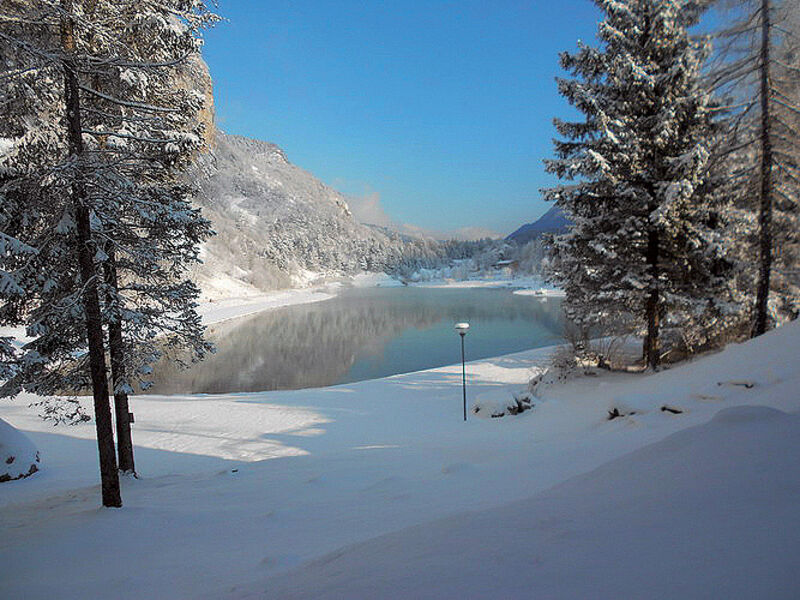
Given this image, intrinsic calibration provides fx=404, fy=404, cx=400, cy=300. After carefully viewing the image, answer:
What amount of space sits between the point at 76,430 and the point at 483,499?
1362cm

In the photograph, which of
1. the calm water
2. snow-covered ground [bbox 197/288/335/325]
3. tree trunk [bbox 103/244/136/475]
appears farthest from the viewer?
snow-covered ground [bbox 197/288/335/325]

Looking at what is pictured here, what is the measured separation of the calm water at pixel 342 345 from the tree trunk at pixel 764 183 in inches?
272

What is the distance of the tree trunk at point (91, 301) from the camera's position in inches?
231

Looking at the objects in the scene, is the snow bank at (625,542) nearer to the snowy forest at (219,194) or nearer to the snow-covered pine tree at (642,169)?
the snowy forest at (219,194)

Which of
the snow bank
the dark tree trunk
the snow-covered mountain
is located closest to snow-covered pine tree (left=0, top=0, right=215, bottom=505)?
the snow bank

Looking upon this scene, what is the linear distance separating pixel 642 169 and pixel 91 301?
42.8 ft

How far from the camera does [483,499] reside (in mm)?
4930

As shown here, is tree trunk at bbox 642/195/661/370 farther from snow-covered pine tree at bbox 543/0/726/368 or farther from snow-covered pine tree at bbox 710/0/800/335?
snow-covered pine tree at bbox 710/0/800/335

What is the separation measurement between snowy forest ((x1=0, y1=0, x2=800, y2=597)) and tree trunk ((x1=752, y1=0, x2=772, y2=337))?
5 centimetres

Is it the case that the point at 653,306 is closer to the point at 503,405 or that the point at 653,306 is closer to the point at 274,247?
the point at 503,405

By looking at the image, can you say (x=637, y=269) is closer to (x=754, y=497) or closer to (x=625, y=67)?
(x=625, y=67)

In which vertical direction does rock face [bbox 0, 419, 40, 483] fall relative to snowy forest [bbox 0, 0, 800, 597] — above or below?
below

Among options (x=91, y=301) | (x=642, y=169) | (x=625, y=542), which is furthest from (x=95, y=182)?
(x=642, y=169)

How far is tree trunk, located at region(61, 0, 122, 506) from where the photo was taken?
5.86 metres
